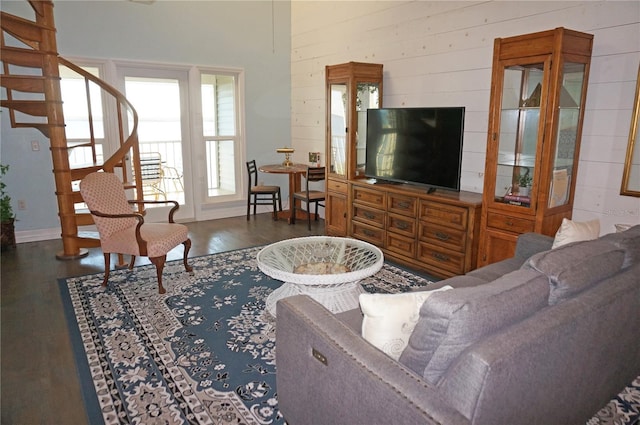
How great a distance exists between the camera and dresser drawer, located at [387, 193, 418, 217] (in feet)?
13.6

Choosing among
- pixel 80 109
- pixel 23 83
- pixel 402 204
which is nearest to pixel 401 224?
pixel 402 204

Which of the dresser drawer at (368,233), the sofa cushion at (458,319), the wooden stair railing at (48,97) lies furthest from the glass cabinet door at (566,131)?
the wooden stair railing at (48,97)

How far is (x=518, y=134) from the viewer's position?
3.41m

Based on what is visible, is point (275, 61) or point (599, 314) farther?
point (275, 61)

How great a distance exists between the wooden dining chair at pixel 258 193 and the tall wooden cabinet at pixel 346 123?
118 centimetres

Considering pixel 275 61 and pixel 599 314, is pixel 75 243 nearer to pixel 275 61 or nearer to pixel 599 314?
pixel 275 61

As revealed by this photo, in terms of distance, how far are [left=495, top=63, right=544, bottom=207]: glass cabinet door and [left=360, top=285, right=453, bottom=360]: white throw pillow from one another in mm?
2193

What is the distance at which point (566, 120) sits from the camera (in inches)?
127

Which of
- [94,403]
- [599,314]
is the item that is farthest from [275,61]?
[599,314]

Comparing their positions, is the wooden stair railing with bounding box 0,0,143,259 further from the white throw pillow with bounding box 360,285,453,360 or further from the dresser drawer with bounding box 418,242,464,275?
the white throw pillow with bounding box 360,285,453,360

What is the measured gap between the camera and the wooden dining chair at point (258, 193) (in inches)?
243

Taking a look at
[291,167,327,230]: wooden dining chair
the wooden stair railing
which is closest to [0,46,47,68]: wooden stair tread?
the wooden stair railing

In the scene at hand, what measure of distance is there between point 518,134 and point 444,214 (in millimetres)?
910

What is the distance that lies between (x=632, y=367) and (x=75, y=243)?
15.8ft
